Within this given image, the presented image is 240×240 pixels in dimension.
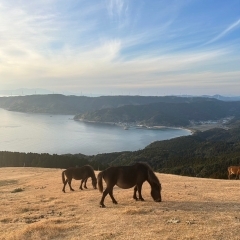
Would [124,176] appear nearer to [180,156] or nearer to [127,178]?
[127,178]

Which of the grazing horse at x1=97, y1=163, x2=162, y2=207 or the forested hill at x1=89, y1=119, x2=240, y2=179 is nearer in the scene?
the grazing horse at x1=97, y1=163, x2=162, y2=207

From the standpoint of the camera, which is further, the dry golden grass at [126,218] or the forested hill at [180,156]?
the forested hill at [180,156]

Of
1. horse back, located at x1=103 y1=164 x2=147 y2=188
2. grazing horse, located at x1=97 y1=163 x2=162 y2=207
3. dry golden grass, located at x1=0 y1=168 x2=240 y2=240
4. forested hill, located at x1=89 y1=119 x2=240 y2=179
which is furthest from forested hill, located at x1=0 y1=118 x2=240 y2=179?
horse back, located at x1=103 y1=164 x2=147 y2=188

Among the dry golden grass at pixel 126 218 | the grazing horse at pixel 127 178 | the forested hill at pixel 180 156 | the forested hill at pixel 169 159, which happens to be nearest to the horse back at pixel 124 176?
the grazing horse at pixel 127 178

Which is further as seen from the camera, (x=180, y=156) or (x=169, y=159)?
(x=180, y=156)

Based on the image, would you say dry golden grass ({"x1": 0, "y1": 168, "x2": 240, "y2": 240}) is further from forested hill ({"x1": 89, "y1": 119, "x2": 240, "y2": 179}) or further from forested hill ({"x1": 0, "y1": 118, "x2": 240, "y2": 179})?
forested hill ({"x1": 89, "y1": 119, "x2": 240, "y2": 179})

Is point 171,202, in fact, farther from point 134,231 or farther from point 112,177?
point 134,231

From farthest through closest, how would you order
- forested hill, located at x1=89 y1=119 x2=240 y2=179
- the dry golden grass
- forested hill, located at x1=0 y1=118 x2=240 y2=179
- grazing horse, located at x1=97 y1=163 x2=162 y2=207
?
forested hill, located at x1=89 y1=119 x2=240 y2=179 < forested hill, located at x1=0 y1=118 x2=240 y2=179 < grazing horse, located at x1=97 y1=163 x2=162 y2=207 < the dry golden grass

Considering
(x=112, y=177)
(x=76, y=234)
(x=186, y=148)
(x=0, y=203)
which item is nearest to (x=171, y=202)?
(x=112, y=177)

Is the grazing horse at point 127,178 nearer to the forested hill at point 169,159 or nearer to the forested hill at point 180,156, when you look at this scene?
the forested hill at point 169,159

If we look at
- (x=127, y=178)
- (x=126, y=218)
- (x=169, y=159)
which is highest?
(x=169, y=159)

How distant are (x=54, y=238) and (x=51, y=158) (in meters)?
74.9

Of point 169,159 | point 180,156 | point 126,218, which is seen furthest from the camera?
point 180,156

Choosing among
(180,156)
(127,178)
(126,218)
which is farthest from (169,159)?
(126,218)
